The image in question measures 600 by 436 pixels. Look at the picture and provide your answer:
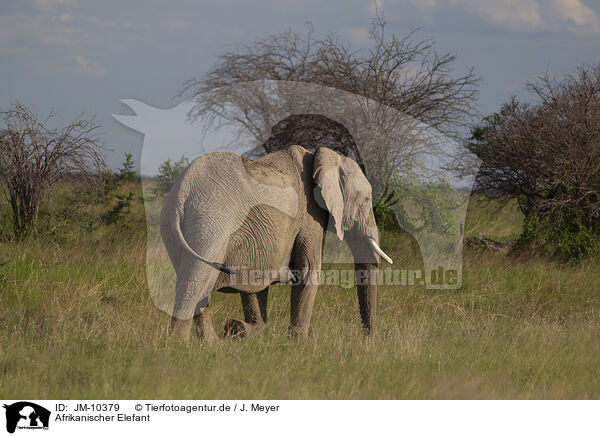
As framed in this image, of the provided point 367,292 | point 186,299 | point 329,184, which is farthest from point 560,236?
point 186,299

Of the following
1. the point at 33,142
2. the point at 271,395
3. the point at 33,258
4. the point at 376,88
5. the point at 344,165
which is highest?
the point at 376,88

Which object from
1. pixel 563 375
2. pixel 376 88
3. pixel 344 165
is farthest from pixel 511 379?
pixel 376 88

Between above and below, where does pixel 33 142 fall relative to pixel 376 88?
below

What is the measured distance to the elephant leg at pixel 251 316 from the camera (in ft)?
21.0

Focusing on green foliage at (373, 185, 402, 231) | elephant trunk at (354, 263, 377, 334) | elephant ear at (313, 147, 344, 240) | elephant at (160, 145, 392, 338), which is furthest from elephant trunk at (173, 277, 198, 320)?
green foliage at (373, 185, 402, 231)

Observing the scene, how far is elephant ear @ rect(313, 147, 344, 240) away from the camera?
6156 mm

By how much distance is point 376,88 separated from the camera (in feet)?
40.7

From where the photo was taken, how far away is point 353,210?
6.64 meters

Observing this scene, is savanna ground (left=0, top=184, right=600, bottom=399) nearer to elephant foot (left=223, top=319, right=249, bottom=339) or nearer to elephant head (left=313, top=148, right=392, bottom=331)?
elephant foot (left=223, top=319, right=249, bottom=339)

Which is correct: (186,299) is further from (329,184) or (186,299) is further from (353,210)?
(353,210)

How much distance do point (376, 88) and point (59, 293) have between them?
732cm

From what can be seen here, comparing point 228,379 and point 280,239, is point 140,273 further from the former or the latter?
point 228,379

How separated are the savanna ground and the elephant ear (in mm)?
1245

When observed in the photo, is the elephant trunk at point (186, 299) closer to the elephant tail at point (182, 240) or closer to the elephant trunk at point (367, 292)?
the elephant tail at point (182, 240)
